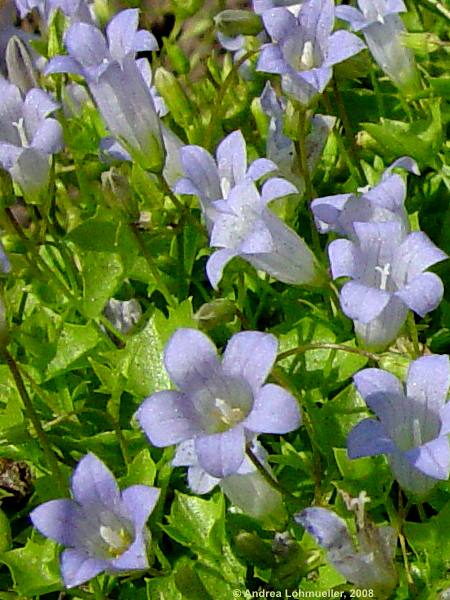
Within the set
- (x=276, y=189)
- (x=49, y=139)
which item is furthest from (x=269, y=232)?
(x=49, y=139)

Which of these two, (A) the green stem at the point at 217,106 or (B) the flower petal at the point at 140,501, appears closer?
(B) the flower petal at the point at 140,501

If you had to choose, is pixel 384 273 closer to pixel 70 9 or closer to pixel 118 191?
pixel 118 191

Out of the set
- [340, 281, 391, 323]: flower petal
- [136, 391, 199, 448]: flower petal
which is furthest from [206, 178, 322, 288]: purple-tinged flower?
[136, 391, 199, 448]: flower petal

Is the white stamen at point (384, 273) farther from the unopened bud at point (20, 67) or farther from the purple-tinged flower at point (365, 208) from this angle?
the unopened bud at point (20, 67)

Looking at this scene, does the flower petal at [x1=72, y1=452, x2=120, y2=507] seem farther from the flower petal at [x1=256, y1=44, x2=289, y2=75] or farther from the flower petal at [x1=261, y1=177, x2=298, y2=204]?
the flower petal at [x1=256, y1=44, x2=289, y2=75]

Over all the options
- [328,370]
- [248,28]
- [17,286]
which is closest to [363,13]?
[248,28]

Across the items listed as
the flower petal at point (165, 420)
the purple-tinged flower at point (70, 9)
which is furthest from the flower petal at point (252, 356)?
the purple-tinged flower at point (70, 9)

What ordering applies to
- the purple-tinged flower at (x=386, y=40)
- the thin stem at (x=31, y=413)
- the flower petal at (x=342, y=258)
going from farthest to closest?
the purple-tinged flower at (x=386, y=40)
the thin stem at (x=31, y=413)
the flower petal at (x=342, y=258)
